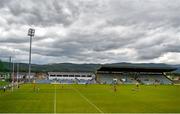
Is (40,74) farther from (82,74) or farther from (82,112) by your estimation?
(82,112)

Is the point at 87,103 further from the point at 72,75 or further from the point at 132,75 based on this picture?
the point at 72,75

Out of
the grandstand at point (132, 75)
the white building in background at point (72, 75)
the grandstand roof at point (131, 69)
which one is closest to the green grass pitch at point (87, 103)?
the grandstand at point (132, 75)

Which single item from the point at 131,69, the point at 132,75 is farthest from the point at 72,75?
the point at 131,69

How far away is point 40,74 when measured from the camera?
184 metres

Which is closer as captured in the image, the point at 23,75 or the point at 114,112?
the point at 114,112

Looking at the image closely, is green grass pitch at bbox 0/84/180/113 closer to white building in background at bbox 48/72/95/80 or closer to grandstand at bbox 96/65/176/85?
grandstand at bbox 96/65/176/85

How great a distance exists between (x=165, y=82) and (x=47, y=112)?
11863cm

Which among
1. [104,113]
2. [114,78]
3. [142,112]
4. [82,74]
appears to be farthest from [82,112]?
[82,74]

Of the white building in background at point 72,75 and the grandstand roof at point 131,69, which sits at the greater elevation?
the grandstand roof at point 131,69

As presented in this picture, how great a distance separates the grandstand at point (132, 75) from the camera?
145 metres

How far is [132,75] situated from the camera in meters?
156

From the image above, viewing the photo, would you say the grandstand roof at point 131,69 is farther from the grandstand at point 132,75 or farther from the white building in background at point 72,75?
the white building in background at point 72,75

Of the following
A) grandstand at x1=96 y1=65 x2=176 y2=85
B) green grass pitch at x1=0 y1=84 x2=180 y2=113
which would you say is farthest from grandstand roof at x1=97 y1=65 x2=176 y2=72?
green grass pitch at x1=0 y1=84 x2=180 y2=113

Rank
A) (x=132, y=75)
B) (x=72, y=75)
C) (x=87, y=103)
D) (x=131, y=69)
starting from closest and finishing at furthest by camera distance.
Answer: (x=87, y=103)
(x=131, y=69)
(x=132, y=75)
(x=72, y=75)
